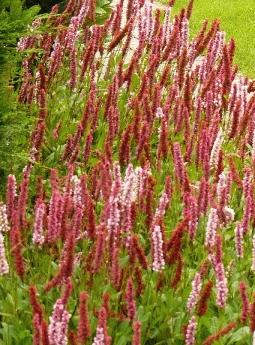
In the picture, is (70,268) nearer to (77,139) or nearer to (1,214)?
(1,214)

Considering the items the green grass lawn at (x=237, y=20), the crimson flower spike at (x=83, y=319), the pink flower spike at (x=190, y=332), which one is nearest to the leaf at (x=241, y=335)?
the pink flower spike at (x=190, y=332)


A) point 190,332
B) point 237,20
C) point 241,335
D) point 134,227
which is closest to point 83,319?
point 190,332

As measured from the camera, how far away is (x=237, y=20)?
12.4 m

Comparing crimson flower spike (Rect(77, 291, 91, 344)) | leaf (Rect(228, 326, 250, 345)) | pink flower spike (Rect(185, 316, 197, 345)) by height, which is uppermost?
crimson flower spike (Rect(77, 291, 91, 344))

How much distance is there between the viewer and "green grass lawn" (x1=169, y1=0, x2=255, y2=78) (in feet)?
34.5

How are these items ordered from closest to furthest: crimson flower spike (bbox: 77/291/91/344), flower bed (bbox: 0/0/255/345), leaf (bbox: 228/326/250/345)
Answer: crimson flower spike (bbox: 77/291/91/344)
flower bed (bbox: 0/0/255/345)
leaf (bbox: 228/326/250/345)

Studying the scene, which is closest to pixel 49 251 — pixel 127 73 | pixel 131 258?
pixel 131 258

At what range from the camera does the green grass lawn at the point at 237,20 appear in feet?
34.5

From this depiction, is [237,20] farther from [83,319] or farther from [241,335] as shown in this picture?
[83,319]

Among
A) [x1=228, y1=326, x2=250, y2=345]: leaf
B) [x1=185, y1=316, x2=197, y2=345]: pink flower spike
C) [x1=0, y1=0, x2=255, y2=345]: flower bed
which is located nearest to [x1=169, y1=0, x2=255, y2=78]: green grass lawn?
[x1=0, y1=0, x2=255, y2=345]: flower bed

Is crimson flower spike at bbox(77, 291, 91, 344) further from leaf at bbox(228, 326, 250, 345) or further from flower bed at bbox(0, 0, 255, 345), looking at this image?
leaf at bbox(228, 326, 250, 345)

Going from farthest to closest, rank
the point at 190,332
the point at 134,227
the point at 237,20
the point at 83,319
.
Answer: the point at 237,20 < the point at 134,227 < the point at 190,332 < the point at 83,319

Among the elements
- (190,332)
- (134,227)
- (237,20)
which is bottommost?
(190,332)

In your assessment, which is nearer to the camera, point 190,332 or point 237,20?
point 190,332
